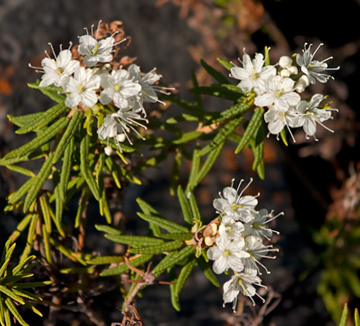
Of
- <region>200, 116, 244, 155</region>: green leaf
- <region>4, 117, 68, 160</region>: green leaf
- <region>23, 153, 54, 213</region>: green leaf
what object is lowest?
<region>200, 116, 244, 155</region>: green leaf

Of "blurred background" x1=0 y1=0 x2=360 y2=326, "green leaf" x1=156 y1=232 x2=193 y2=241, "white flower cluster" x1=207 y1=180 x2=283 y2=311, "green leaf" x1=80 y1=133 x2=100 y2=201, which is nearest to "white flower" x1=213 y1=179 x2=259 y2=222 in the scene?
"white flower cluster" x1=207 y1=180 x2=283 y2=311

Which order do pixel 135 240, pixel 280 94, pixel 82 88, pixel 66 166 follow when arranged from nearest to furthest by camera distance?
pixel 82 88, pixel 280 94, pixel 66 166, pixel 135 240

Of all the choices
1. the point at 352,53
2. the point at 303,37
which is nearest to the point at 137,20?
the point at 303,37

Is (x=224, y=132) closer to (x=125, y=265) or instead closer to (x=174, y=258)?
(x=174, y=258)

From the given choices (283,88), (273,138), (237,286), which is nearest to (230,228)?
(237,286)

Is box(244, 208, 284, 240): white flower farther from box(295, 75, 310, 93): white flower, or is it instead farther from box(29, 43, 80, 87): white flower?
box(29, 43, 80, 87): white flower

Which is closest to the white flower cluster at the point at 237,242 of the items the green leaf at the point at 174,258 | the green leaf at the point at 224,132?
the green leaf at the point at 174,258
